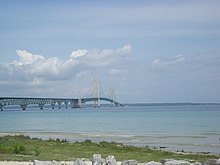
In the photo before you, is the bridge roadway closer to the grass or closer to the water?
the water

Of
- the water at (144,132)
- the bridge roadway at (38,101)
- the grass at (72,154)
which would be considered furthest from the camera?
the bridge roadway at (38,101)

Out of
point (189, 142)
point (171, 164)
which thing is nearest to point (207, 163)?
point (171, 164)

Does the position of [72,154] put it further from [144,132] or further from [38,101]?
[38,101]

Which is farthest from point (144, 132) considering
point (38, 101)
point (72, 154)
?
point (38, 101)

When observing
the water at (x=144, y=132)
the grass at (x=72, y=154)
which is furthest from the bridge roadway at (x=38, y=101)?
the grass at (x=72, y=154)

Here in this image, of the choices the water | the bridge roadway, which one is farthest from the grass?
the bridge roadway

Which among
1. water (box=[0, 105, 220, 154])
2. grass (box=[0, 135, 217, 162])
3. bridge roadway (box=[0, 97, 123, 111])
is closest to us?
grass (box=[0, 135, 217, 162])

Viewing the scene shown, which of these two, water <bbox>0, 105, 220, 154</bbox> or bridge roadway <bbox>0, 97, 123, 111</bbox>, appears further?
bridge roadway <bbox>0, 97, 123, 111</bbox>

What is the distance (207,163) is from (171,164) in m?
1.34

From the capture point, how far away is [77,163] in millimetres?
17016

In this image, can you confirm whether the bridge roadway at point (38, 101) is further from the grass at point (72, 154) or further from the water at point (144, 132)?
the grass at point (72, 154)

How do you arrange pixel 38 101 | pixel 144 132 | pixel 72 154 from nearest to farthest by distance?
1. pixel 72 154
2. pixel 144 132
3. pixel 38 101

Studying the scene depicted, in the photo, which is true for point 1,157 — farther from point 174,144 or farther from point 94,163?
point 174,144

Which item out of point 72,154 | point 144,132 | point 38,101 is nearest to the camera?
point 72,154
